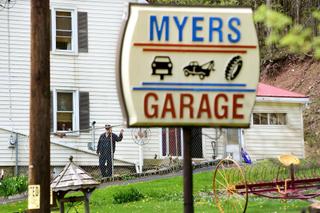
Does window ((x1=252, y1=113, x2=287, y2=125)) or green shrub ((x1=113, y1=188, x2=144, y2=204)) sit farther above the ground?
window ((x1=252, y1=113, x2=287, y2=125))

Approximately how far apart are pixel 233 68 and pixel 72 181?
5.93 m

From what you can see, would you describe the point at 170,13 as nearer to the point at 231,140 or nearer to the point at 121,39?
the point at 121,39

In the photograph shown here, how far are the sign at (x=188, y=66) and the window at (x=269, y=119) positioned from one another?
2365 centimetres

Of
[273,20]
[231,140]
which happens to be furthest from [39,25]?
[231,140]

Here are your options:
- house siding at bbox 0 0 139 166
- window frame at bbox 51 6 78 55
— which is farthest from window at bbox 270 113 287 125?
window frame at bbox 51 6 78 55

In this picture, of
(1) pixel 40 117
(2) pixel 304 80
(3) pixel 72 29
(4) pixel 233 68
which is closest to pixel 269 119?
(3) pixel 72 29

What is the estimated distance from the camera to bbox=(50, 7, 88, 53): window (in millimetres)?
27766

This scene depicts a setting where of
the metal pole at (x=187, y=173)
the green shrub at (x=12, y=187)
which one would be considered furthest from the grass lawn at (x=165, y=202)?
the metal pole at (x=187, y=173)

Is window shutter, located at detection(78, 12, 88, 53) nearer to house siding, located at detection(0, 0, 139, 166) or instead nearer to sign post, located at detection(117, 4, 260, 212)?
house siding, located at detection(0, 0, 139, 166)

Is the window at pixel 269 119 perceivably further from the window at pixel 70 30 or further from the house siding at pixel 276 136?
the window at pixel 70 30

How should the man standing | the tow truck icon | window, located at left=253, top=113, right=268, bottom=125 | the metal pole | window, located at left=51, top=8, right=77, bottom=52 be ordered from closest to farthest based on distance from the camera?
the tow truck icon → the metal pole → the man standing → window, located at left=51, top=8, right=77, bottom=52 → window, located at left=253, top=113, right=268, bottom=125

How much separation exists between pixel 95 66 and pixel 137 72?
20.9 meters

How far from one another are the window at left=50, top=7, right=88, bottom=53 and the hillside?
552 inches

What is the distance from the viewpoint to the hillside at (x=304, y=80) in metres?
38.9
